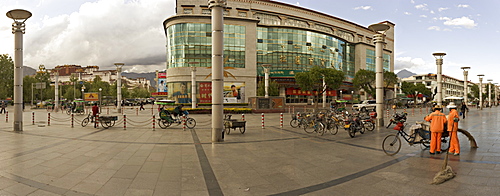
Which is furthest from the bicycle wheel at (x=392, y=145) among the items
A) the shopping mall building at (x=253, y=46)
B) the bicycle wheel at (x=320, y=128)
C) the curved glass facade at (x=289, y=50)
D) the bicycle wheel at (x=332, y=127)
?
the curved glass facade at (x=289, y=50)

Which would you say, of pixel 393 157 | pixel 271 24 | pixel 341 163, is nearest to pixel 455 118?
pixel 393 157

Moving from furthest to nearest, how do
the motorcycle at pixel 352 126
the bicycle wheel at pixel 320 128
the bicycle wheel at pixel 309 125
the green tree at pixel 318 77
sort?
the green tree at pixel 318 77 → the bicycle wheel at pixel 309 125 → the bicycle wheel at pixel 320 128 → the motorcycle at pixel 352 126

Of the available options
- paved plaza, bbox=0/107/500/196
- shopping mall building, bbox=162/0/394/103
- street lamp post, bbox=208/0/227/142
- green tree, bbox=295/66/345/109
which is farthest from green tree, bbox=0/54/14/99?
street lamp post, bbox=208/0/227/142

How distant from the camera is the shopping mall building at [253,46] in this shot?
46.8 meters

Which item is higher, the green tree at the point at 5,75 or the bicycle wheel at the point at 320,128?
the green tree at the point at 5,75

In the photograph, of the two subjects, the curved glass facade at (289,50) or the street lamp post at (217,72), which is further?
the curved glass facade at (289,50)

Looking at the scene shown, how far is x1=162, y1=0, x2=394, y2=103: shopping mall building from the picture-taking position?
1841 inches

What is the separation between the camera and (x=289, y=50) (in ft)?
177

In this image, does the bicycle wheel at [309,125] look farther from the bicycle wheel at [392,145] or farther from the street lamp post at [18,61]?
the street lamp post at [18,61]

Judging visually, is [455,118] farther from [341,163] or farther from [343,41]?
[343,41]

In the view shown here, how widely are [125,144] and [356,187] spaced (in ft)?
28.6

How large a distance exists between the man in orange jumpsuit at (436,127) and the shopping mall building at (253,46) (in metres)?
38.0

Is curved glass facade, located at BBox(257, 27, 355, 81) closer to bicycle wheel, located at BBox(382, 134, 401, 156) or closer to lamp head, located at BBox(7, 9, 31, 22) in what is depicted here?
lamp head, located at BBox(7, 9, 31, 22)

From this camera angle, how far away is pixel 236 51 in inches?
1922
